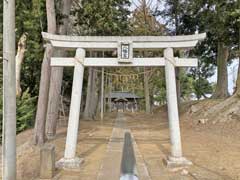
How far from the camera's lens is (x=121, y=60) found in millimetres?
9172

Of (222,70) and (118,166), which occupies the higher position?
(222,70)

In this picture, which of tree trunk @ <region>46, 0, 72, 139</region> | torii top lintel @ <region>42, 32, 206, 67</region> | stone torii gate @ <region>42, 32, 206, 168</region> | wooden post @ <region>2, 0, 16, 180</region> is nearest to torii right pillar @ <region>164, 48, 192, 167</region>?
stone torii gate @ <region>42, 32, 206, 168</region>

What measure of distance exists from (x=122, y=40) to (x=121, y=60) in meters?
0.51

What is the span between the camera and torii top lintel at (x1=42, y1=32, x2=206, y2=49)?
9.21 meters

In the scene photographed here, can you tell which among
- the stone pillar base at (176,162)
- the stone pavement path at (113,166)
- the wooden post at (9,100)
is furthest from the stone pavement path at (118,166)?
the wooden post at (9,100)

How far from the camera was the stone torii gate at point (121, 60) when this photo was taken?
9109 millimetres

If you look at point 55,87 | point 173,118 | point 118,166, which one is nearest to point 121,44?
point 173,118

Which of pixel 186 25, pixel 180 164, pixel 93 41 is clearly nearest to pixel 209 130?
pixel 180 164

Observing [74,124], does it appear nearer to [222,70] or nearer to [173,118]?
[173,118]

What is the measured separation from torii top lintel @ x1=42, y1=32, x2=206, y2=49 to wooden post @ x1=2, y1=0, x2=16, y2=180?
6.89 ft

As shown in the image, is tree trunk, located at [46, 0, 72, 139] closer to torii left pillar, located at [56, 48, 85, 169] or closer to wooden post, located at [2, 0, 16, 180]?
torii left pillar, located at [56, 48, 85, 169]

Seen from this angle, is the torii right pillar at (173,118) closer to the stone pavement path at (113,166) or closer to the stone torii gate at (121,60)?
the stone torii gate at (121,60)

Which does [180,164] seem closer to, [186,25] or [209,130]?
[209,130]

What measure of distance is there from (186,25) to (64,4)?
15.0 m
